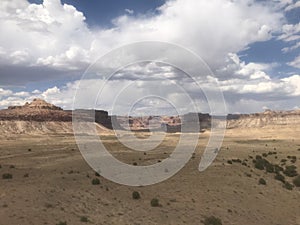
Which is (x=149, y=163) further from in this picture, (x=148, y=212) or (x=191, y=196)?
(x=148, y=212)

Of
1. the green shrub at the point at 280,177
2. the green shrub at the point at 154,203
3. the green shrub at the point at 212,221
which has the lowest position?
the green shrub at the point at 212,221

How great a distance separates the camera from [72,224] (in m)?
21.9

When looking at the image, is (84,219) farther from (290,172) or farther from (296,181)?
(290,172)

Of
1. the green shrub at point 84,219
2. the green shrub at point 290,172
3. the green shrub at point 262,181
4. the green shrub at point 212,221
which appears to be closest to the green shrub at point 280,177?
the green shrub at point 290,172

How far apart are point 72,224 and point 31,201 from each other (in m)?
4.52

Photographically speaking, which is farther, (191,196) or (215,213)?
(191,196)

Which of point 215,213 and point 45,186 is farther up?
point 45,186

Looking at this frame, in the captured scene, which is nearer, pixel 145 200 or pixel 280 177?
pixel 145 200

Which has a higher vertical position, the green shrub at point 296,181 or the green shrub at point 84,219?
the green shrub at point 84,219

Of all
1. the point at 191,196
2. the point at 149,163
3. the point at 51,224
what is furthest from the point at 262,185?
the point at 51,224

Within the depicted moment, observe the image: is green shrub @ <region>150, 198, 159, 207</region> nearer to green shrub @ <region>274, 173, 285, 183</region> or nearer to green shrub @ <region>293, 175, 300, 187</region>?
green shrub @ <region>274, 173, 285, 183</region>

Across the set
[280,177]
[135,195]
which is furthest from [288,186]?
[135,195]

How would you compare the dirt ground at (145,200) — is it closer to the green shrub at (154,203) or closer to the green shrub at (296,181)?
the green shrub at (154,203)

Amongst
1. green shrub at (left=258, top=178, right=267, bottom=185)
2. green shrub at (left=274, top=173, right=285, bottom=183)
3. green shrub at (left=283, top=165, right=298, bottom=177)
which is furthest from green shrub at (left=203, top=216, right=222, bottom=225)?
green shrub at (left=283, top=165, right=298, bottom=177)
